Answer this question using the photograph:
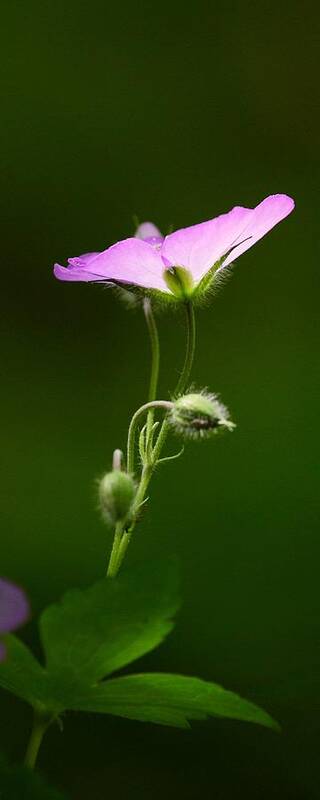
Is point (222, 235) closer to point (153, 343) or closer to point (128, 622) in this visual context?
point (153, 343)

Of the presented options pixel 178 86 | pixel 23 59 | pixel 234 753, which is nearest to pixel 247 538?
pixel 234 753

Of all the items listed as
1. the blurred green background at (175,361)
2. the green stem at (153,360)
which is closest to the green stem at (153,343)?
the green stem at (153,360)

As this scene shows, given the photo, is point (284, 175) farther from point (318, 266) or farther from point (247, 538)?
point (247, 538)

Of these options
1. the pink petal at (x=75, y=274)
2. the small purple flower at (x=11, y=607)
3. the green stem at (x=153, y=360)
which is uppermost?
the pink petal at (x=75, y=274)

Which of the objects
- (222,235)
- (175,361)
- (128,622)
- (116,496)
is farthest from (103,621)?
(175,361)

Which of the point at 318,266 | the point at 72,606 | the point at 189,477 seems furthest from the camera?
the point at 318,266

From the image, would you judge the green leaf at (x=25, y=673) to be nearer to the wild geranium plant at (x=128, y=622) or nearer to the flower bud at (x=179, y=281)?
the wild geranium plant at (x=128, y=622)
